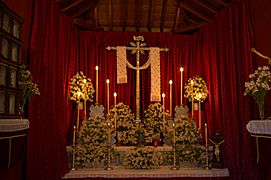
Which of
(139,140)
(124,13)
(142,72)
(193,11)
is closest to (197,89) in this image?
(142,72)

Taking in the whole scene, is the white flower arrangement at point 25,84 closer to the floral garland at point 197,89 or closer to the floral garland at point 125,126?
the floral garland at point 125,126

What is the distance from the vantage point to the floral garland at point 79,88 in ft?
22.2

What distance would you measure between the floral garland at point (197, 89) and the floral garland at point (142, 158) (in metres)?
1.82

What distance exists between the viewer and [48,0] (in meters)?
5.45

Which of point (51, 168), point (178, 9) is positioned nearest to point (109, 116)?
point (51, 168)

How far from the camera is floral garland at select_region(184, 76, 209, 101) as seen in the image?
6.92 meters

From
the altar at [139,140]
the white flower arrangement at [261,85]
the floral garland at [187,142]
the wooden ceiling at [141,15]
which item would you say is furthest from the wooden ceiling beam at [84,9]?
the white flower arrangement at [261,85]

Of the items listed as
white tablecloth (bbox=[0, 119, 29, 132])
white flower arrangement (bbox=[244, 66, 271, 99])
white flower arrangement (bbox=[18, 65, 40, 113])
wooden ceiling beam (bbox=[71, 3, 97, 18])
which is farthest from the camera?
wooden ceiling beam (bbox=[71, 3, 97, 18])

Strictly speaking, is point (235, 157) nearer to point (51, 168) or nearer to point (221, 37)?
point (221, 37)

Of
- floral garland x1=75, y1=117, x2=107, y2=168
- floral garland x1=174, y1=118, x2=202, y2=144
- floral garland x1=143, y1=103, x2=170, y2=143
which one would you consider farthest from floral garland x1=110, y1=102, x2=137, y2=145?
floral garland x1=174, y1=118, x2=202, y2=144

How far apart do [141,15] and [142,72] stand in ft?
5.05

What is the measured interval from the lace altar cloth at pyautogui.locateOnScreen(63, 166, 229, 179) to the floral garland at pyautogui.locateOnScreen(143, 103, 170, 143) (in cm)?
108

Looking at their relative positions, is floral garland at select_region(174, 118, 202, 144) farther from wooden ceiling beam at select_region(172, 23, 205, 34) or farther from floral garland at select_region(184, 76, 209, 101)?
wooden ceiling beam at select_region(172, 23, 205, 34)

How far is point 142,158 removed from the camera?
18.5ft
